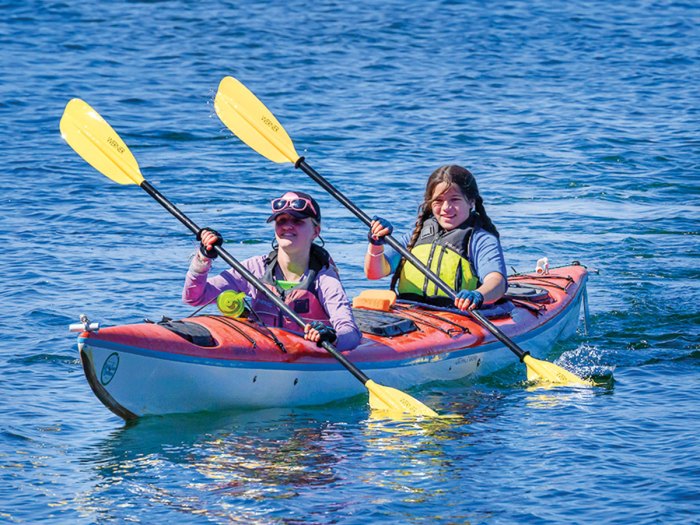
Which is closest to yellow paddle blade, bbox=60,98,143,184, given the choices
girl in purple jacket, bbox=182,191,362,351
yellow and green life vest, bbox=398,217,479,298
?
girl in purple jacket, bbox=182,191,362,351

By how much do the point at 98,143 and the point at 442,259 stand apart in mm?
2380

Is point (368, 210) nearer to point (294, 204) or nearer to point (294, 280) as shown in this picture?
point (294, 280)

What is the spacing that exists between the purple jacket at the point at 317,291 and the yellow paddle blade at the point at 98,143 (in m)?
1.10

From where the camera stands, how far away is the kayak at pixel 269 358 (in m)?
6.50

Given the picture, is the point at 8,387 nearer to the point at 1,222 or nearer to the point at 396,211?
the point at 1,222

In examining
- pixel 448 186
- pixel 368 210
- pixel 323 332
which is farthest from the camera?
pixel 368 210

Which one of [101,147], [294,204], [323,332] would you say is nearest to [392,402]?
[323,332]

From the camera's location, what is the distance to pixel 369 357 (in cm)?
739

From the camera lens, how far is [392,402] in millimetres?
7113

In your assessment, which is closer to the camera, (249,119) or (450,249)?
(450,249)

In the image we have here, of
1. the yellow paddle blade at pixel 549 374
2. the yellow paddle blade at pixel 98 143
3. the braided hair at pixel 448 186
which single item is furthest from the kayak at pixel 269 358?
the yellow paddle blade at pixel 98 143

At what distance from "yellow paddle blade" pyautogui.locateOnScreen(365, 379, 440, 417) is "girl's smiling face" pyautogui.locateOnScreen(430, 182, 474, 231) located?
1.56 m

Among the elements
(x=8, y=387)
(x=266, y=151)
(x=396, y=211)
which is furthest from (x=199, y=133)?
(x=8, y=387)

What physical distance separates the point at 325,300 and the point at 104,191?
6891 mm
